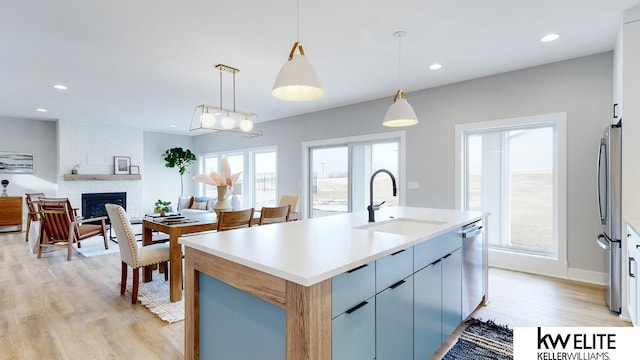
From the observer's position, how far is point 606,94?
3410 millimetres

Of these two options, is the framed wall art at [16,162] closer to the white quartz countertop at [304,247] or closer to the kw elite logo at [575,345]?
the white quartz countertop at [304,247]

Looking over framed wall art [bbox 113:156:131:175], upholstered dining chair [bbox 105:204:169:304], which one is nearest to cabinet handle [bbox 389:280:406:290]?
upholstered dining chair [bbox 105:204:169:304]

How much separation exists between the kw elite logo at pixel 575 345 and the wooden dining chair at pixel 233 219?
2.50 metres

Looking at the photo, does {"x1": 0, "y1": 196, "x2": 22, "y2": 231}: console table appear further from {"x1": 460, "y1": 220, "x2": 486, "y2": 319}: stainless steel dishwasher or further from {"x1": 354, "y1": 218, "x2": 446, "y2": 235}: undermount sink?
{"x1": 460, "y1": 220, "x2": 486, "y2": 319}: stainless steel dishwasher

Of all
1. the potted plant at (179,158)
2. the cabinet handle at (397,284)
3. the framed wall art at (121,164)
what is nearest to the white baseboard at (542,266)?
the cabinet handle at (397,284)

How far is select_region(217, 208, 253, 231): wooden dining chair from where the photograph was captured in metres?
2.98

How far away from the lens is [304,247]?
154 centimetres

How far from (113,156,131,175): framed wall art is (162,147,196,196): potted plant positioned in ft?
3.18

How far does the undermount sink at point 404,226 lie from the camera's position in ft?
7.84

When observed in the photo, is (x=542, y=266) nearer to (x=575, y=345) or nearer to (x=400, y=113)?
(x=575, y=345)

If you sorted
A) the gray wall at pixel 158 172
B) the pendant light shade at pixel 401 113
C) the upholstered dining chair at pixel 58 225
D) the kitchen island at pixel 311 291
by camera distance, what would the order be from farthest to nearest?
1. the gray wall at pixel 158 172
2. the upholstered dining chair at pixel 58 225
3. the pendant light shade at pixel 401 113
4. the kitchen island at pixel 311 291

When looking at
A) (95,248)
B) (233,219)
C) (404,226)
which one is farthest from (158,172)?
(404,226)

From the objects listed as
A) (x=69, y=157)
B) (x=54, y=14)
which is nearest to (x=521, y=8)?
(x=54, y=14)

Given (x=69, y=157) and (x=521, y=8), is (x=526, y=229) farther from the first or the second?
(x=69, y=157)
